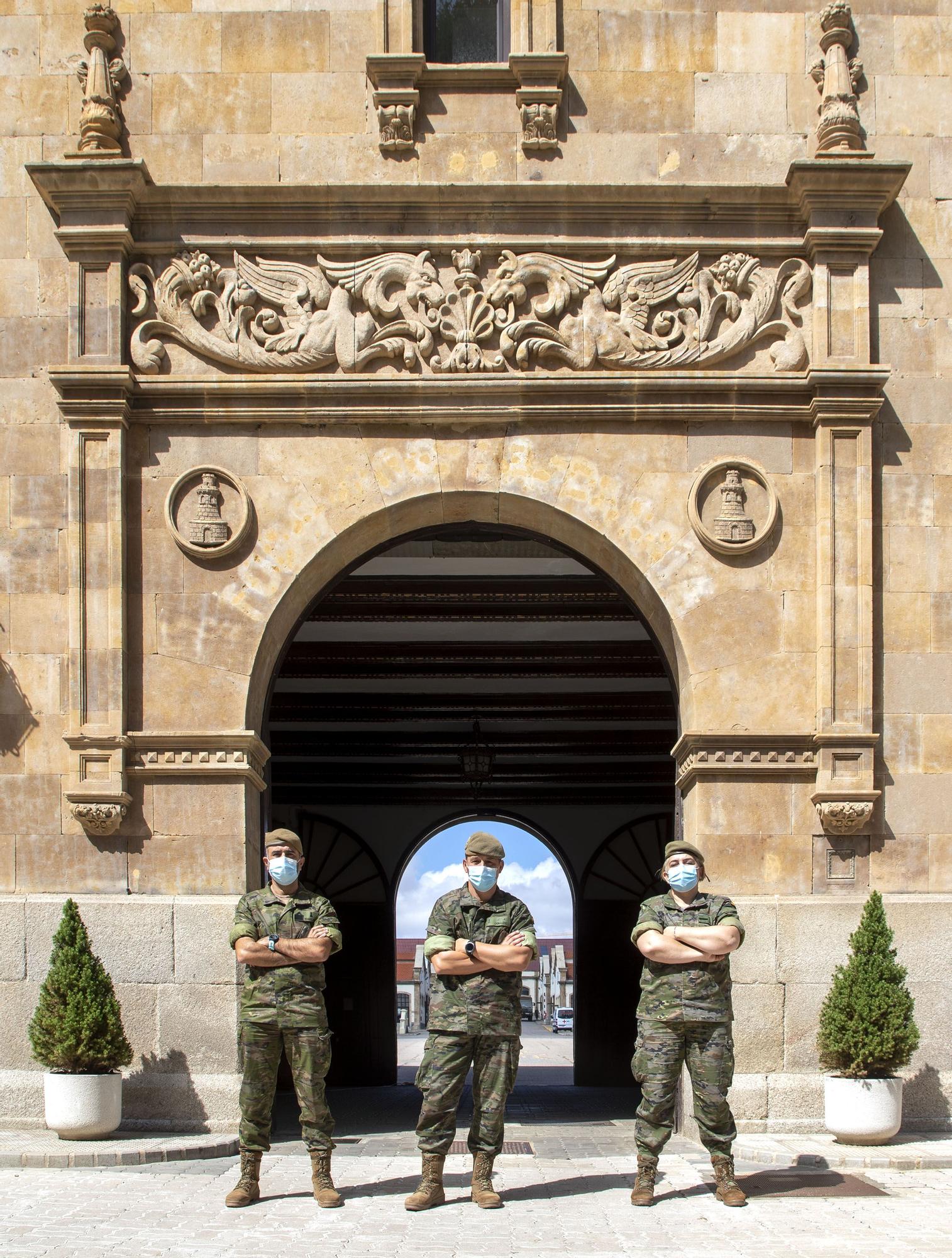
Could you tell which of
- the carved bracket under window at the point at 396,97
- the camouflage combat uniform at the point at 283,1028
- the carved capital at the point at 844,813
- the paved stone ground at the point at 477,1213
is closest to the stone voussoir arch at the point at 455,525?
the carved capital at the point at 844,813

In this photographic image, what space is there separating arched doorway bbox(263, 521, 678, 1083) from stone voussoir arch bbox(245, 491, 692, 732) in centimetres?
18

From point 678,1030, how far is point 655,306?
5.44 m

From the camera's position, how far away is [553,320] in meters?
11.9

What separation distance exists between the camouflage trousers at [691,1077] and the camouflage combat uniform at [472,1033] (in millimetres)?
711

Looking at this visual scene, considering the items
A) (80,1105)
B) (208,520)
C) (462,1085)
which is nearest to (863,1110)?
(462,1085)

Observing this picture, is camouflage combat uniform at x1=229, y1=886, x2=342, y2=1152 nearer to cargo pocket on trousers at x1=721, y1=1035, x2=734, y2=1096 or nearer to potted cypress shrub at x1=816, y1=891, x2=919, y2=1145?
cargo pocket on trousers at x1=721, y1=1035, x2=734, y2=1096

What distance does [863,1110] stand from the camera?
10258 millimetres

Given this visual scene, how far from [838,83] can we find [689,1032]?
6.96 meters

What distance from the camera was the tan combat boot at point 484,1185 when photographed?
27.5ft

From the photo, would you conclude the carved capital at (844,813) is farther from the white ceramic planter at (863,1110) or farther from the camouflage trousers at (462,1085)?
the camouflage trousers at (462,1085)

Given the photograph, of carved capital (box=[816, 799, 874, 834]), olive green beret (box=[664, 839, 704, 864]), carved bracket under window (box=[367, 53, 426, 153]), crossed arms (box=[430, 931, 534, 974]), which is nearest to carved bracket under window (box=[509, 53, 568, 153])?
carved bracket under window (box=[367, 53, 426, 153])

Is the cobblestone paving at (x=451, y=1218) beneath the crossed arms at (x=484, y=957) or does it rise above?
beneath

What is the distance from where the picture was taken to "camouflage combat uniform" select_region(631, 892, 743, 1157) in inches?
338

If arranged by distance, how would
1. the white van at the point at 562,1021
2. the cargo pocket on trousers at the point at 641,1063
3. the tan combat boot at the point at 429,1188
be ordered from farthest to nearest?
1. the white van at the point at 562,1021
2. the cargo pocket on trousers at the point at 641,1063
3. the tan combat boot at the point at 429,1188
